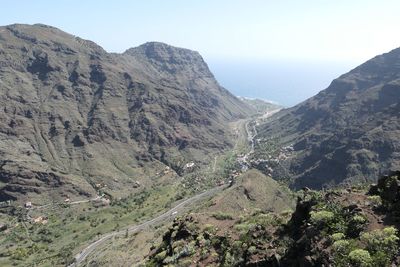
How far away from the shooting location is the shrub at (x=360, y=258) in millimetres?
33031

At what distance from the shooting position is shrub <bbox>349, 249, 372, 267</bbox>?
33.0m

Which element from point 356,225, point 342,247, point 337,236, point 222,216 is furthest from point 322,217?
point 222,216

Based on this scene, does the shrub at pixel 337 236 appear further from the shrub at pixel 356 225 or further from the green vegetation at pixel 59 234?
the green vegetation at pixel 59 234

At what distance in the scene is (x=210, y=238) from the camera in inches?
2126

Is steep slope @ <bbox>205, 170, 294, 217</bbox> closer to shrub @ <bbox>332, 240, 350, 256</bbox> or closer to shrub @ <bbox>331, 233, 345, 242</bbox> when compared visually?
shrub @ <bbox>331, 233, 345, 242</bbox>

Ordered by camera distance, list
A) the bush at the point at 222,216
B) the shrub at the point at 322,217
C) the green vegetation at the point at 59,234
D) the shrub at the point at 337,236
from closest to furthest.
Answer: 1. the shrub at the point at 337,236
2. the shrub at the point at 322,217
3. the bush at the point at 222,216
4. the green vegetation at the point at 59,234

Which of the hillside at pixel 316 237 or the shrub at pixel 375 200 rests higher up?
the shrub at pixel 375 200

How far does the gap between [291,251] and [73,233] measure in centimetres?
15223

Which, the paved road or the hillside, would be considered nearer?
the hillside

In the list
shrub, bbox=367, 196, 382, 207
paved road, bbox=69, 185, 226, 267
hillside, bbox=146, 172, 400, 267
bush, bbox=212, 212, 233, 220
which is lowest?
paved road, bbox=69, 185, 226, 267

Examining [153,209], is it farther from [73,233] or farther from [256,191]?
[256,191]

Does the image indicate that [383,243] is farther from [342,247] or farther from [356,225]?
[356,225]

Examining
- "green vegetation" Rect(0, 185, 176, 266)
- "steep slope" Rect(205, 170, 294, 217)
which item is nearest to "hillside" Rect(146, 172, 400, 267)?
"steep slope" Rect(205, 170, 294, 217)

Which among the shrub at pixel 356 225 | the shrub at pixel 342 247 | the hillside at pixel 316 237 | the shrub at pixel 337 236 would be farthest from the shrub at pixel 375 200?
the shrub at pixel 342 247
